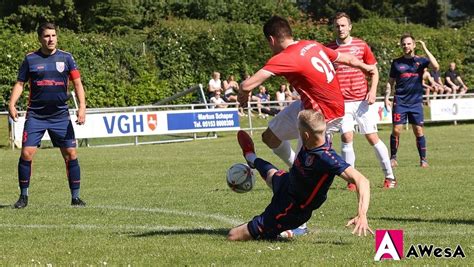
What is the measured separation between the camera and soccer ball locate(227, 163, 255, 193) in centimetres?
951

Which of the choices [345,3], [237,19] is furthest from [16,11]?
[345,3]

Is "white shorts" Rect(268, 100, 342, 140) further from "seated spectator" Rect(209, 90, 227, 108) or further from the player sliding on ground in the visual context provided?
"seated spectator" Rect(209, 90, 227, 108)

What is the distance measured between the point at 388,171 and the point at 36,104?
481cm

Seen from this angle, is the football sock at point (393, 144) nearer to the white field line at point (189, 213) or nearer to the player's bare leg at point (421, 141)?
the player's bare leg at point (421, 141)

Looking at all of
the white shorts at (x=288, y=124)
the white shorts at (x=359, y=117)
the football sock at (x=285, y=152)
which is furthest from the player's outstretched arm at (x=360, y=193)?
the white shorts at (x=359, y=117)

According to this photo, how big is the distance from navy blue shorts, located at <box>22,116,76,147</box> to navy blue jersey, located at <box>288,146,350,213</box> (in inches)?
174

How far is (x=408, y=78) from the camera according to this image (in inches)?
680

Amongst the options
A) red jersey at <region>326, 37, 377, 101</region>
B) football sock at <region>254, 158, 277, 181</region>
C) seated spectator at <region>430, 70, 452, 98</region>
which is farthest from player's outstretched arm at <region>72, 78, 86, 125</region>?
seated spectator at <region>430, 70, 452, 98</region>

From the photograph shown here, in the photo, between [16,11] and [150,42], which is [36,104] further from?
[16,11]

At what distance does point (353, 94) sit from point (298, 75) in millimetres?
4322

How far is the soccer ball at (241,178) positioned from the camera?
9508mm

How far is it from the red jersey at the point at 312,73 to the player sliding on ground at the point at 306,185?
84cm

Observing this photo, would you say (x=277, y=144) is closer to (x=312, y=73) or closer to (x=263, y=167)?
(x=263, y=167)

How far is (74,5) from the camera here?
45781 mm
